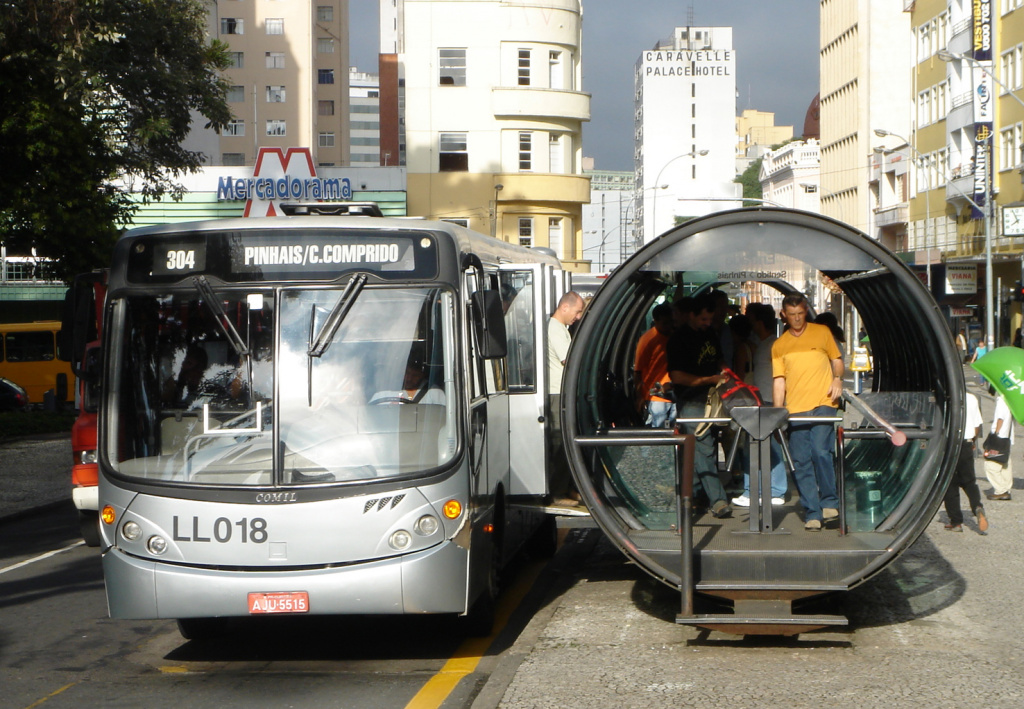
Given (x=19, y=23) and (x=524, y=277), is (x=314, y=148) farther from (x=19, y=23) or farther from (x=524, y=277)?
(x=524, y=277)

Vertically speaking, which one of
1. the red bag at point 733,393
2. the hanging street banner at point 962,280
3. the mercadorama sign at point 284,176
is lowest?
the red bag at point 733,393

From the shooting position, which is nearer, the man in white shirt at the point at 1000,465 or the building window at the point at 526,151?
the man in white shirt at the point at 1000,465

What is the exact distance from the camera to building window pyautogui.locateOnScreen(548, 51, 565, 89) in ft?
180

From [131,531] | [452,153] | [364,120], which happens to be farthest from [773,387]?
[364,120]

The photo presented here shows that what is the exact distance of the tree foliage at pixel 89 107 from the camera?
19062mm

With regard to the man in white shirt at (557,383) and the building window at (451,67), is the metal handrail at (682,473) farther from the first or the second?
the building window at (451,67)

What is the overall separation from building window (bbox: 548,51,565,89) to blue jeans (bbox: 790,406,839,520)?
155 ft

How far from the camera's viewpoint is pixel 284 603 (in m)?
7.43

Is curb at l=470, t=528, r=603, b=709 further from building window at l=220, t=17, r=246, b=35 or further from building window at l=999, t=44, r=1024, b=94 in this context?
building window at l=220, t=17, r=246, b=35

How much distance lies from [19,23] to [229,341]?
11.9 meters

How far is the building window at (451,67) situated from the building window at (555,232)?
7060mm

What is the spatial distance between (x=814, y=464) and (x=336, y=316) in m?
3.45

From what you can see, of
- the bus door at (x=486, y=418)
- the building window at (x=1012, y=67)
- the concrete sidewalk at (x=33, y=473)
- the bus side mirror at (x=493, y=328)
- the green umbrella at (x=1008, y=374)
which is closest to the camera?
the bus side mirror at (x=493, y=328)

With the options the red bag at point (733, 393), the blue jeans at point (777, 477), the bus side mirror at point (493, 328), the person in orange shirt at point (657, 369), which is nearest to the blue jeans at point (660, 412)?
the person in orange shirt at point (657, 369)
